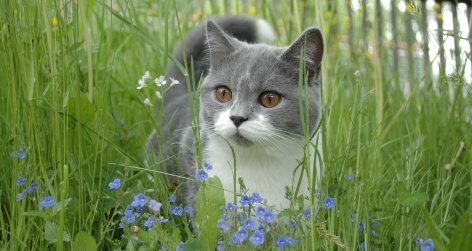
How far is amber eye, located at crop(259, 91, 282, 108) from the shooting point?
2186 mm

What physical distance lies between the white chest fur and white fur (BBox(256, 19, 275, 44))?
925 mm

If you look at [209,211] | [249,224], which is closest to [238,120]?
[209,211]

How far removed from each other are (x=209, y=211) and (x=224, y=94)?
22.8 inches

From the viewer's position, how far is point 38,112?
2.01 meters

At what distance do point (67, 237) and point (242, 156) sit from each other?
0.68 metres

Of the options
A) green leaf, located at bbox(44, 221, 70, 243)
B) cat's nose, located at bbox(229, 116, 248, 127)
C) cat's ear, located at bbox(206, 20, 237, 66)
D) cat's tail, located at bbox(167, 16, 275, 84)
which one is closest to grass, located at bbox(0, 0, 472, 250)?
green leaf, located at bbox(44, 221, 70, 243)

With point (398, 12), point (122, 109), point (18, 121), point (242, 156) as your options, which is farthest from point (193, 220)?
point (398, 12)

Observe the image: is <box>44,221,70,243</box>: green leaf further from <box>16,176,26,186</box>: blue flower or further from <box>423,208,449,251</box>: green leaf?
<box>423,208,449,251</box>: green leaf

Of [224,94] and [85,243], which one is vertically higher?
[224,94]

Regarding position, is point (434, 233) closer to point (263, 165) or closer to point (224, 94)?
point (263, 165)

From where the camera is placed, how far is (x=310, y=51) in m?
2.22

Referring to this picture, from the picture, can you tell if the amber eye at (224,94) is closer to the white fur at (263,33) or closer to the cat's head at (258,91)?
the cat's head at (258,91)

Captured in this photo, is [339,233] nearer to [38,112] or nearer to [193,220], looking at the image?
[193,220]

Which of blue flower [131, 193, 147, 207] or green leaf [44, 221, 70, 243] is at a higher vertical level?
blue flower [131, 193, 147, 207]
